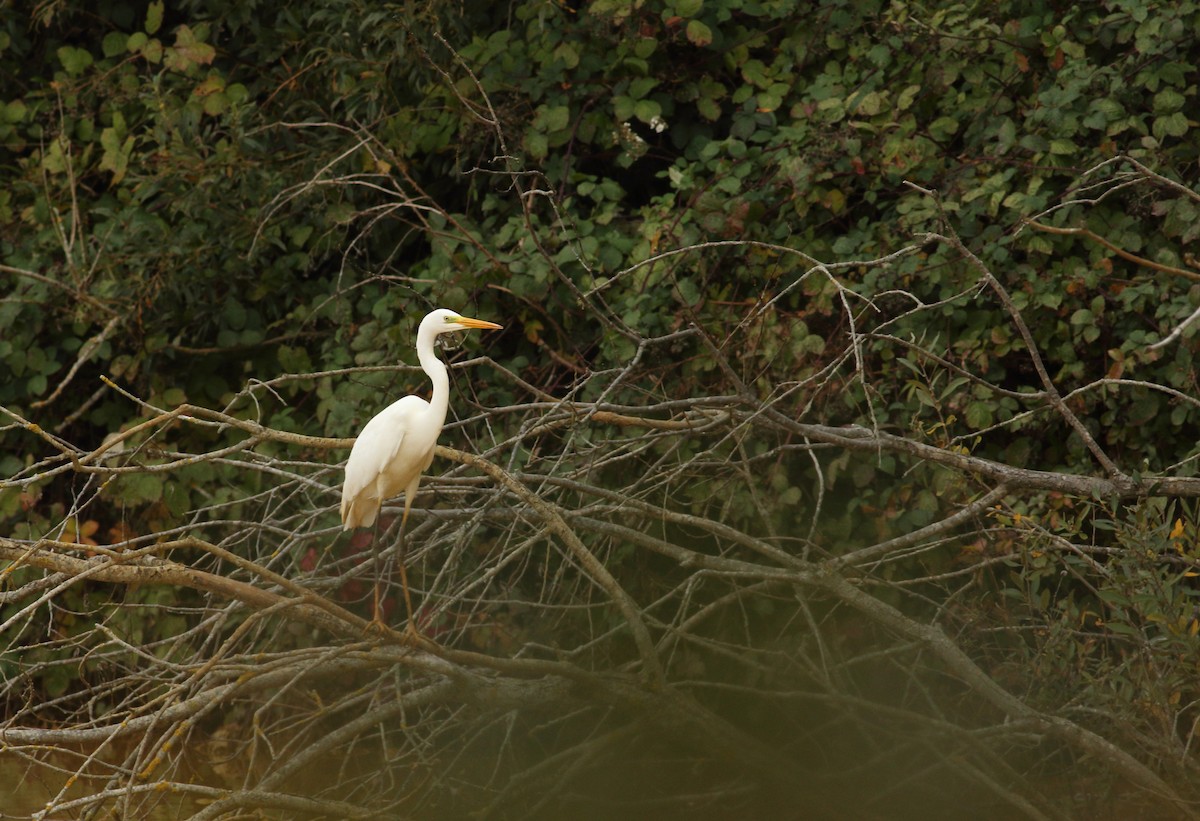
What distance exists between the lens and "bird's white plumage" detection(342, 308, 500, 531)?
2932 mm

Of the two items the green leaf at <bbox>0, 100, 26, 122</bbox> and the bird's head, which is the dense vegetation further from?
the bird's head

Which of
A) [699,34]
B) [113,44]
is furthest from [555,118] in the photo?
[113,44]

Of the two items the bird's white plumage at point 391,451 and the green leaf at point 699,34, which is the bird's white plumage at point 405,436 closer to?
the bird's white plumage at point 391,451

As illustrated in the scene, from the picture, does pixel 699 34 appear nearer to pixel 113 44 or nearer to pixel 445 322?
pixel 445 322

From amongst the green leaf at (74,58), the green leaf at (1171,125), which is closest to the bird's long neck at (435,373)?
the green leaf at (1171,125)

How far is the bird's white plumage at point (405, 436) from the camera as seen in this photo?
2932 mm

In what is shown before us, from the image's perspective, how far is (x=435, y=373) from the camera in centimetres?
297

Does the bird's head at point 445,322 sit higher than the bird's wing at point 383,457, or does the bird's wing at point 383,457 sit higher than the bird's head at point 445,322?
the bird's head at point 445,322

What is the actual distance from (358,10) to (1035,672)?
2.94 m

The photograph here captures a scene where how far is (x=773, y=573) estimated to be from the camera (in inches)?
122

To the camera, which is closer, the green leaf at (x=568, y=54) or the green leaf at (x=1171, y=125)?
the green leaf at (x=1171, y=125)

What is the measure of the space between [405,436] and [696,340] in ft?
4.33

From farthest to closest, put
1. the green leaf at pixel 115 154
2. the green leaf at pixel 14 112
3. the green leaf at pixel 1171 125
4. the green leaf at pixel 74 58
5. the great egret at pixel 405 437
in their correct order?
the green leaf at pixel 14 112 < the green leaf at pixel 74 58 < the green leaf at pixel 115 154 < the green leaf at pixel 1171 125 < the great egret at pixel 405 437

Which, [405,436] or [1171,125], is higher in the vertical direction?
[1171,125]
